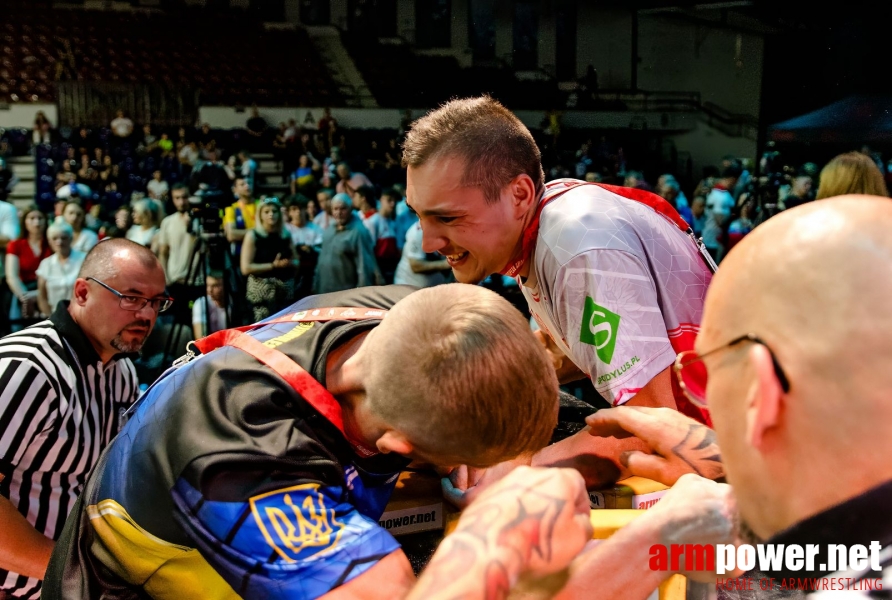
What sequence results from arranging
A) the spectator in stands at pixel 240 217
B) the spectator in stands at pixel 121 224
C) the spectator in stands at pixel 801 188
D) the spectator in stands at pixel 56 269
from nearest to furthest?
the spectator in stands at pixel 56 269 → the spectator in stands at pixel 240 217 → the spectator in stands at pixel 121 224 → the spectator in stands at pixel 801 188

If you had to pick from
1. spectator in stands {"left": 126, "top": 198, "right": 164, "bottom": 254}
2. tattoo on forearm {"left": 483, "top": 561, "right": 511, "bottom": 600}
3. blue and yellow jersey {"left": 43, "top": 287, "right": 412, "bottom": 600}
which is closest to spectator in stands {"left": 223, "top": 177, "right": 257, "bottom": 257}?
spectator in stands {"left": 126, "top": 198, "right": 164, "bottom": 254}

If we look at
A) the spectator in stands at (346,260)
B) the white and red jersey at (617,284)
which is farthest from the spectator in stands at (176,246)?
the white and red jersey at (617,284)

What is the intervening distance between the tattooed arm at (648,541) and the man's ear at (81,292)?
1911 mm

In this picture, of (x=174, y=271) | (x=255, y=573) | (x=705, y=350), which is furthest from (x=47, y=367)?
(x=174, y=271)

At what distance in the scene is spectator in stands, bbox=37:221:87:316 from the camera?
19.8ft

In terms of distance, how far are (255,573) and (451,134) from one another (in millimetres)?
1060

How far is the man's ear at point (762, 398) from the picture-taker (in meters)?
0.75

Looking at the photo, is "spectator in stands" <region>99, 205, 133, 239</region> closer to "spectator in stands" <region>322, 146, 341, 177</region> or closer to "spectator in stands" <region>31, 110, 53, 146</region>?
"spectator in stands" <region>322, 146, 341, 177</region>

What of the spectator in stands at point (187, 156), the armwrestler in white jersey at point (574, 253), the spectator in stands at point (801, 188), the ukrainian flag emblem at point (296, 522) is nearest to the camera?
the ukrainian flag emblem at point (296, 522)

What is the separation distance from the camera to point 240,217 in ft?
23.4

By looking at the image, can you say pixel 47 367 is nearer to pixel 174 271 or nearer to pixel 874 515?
Result: pixel 874 515

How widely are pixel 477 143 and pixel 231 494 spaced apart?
0.99 meters

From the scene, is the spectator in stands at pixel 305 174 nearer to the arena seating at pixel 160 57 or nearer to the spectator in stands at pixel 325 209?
the spectator in stands at pixel 325 209

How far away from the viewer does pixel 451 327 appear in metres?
1.02
